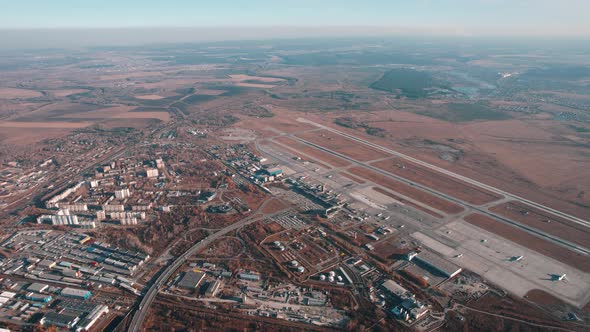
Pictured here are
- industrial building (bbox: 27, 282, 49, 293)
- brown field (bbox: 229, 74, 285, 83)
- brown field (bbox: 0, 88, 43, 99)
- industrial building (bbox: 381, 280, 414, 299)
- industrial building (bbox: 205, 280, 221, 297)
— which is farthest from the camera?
brown field (bbox: 229, 74, 285, 83)

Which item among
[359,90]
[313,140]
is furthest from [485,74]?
Result: [313,140]

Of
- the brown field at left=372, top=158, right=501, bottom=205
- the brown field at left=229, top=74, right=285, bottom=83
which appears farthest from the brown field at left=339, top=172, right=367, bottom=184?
the brown field at left=229, top=74, right=285, bottom=83

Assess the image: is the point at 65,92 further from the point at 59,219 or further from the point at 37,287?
the point at 37,287

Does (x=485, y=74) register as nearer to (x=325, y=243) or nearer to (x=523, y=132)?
(x=523, y=132)

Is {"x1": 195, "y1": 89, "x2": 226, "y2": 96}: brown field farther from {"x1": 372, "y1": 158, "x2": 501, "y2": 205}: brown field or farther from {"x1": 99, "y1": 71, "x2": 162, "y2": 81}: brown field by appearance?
{"x1": 372, "y1": 158, "x2": 501, "y2": 205}: brown field

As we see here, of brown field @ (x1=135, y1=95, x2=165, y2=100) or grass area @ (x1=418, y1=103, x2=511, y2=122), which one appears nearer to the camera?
grass area @ (x1=418, y1=103, x2=511, y2=122)

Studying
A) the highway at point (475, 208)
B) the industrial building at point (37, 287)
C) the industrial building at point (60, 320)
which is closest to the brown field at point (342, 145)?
the highway at point (475, 208)

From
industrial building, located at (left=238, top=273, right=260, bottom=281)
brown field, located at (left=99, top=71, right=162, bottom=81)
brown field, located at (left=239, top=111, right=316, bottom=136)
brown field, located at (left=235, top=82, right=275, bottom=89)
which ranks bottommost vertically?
industrial building, located at (left=238, top=273, right=260, bottom=281)
